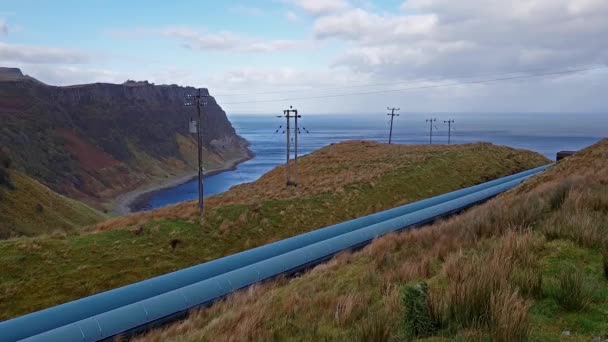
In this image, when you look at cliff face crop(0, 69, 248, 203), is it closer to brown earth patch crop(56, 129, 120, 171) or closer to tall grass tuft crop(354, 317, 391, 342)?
brown earth patch crop(56, 129, 120, 171)

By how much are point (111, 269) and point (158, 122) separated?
14588 centimetres

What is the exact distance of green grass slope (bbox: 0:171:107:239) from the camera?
4597 centimetres

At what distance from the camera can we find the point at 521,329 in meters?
4.47

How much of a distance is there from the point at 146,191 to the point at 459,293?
109 metres

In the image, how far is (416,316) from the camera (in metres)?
5.07

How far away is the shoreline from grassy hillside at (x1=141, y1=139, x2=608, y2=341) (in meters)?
75.6

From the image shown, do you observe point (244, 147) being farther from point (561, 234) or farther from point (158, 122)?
point (561, 234)

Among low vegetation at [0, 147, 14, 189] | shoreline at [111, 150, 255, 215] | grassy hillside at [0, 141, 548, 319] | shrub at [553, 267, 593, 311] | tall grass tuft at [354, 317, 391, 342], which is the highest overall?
shrub at [553, 267, 593, 311]

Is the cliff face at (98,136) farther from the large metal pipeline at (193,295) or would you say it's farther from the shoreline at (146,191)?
the large metal pipeline at (193,295)

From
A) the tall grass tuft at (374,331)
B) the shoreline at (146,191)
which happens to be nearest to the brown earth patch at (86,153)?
the shoreline at (146,191)

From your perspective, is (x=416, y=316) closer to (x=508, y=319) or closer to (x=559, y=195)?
(x=508, y=319)

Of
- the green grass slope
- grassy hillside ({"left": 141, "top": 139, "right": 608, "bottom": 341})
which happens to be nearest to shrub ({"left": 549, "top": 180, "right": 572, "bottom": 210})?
grassy hillside ({"left": 141, "top": 139, "right": 608, "bottom": 341})

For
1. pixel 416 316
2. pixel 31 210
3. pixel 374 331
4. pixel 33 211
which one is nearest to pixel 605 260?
pixel 416 316

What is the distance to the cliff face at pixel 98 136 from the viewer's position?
9625 cm
